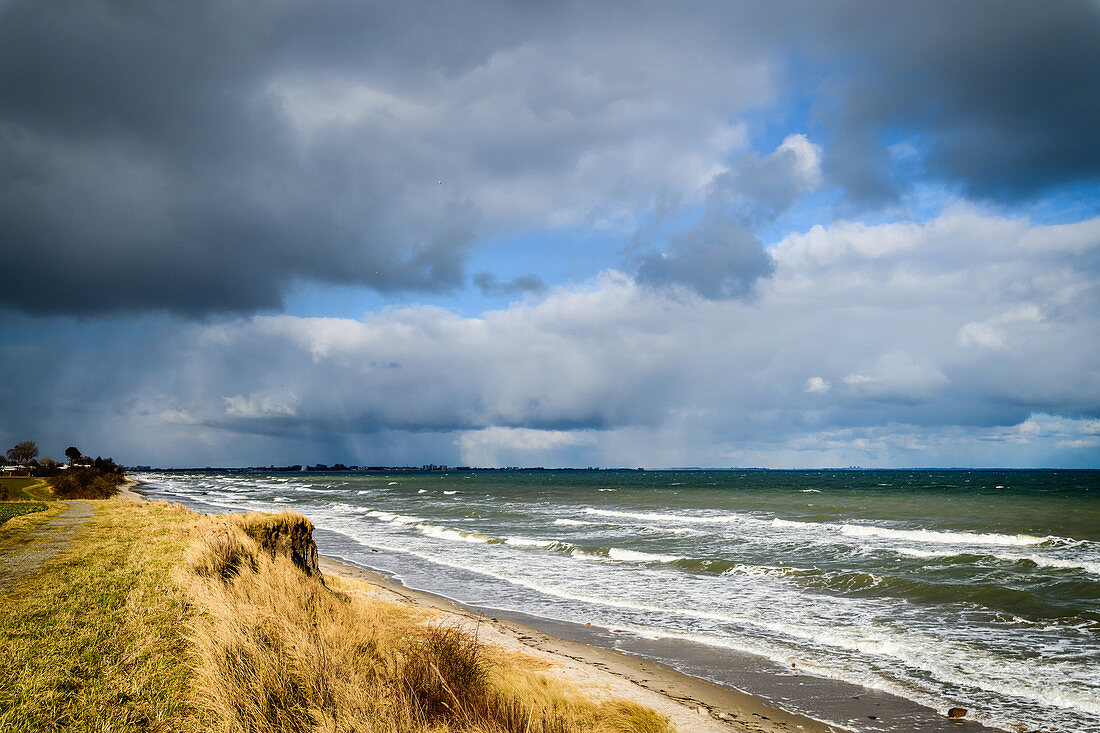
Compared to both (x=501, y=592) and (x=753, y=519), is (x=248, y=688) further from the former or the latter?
(x=753, y=519)

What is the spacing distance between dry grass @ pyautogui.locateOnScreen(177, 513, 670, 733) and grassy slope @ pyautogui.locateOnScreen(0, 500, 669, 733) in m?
0.02

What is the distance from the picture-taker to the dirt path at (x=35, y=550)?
10893 millimetres

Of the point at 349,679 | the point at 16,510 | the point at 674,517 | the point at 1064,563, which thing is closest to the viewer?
the point at 349,679

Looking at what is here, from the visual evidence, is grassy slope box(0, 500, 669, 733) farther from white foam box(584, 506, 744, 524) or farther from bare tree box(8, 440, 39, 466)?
bare tree box(8, 440, 39, 466)

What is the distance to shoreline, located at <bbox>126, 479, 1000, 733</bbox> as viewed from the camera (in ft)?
24.2

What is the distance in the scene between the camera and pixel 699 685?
8758 millimetres

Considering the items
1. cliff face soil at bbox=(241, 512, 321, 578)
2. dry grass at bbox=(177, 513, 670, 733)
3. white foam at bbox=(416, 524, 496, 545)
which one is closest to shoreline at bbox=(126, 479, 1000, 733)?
dry grass at bbox=(177, 513, 670, 733)

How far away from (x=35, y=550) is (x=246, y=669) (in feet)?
41.4

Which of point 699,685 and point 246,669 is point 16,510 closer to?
point 246,669

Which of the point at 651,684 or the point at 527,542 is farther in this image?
the point at 527,542

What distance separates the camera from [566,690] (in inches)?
294

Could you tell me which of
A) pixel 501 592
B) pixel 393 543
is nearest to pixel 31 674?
pixel 501 592

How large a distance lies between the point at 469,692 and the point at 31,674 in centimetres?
447

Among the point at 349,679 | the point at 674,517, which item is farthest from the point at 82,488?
the point at 349,679
